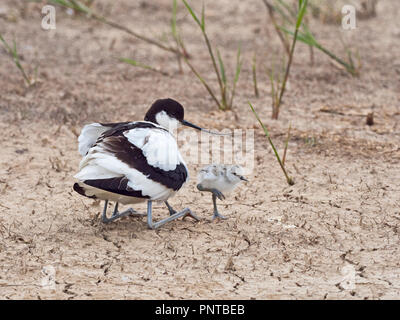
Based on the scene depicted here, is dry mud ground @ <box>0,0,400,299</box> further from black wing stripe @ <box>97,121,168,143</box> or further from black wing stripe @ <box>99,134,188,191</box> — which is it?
black wing stripe @ <box>97,121,168,143</box>

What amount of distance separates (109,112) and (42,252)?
8.63 ft

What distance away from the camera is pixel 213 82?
283 inches

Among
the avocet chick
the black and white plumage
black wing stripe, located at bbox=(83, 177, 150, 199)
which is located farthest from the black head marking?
black wing stripe, located at bbox=(83, 177, 150, 199)

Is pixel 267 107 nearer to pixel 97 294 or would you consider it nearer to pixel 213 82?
pixel 213 82

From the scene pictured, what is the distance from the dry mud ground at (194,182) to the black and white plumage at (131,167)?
29cm

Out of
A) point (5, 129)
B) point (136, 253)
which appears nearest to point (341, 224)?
point (136, 253)

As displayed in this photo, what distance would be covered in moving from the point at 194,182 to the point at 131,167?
1209 millimetres

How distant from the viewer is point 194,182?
5.11m

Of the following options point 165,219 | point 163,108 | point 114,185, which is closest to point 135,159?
point 114,185

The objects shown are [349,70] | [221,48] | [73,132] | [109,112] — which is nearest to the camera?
[73,132]

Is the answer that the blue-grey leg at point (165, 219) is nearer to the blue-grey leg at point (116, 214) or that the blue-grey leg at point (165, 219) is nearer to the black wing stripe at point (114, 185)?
the blue-grey leg at point (116, 214)

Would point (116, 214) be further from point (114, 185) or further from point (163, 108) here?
point (163, 108)

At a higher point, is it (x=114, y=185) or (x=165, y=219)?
(x=114, y=185)

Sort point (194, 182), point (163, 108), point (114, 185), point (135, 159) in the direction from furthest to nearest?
point (194, 182), point (163, 108), point (135, 159), point (114, 185)
